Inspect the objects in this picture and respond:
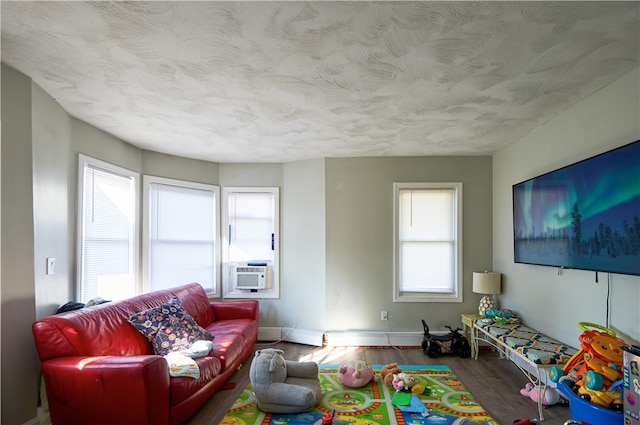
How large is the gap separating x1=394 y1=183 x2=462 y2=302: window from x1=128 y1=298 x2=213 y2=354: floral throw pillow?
8.56 ft

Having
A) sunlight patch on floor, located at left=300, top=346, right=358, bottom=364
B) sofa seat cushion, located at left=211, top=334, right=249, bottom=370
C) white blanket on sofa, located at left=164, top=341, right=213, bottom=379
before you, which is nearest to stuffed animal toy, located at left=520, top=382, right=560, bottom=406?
sunlight patch on floor, located at left=300, top=346, right=358, bottom=364

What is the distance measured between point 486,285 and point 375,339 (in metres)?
1.54

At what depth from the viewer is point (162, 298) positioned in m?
3.63

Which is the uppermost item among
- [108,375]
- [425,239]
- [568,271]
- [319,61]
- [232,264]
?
[319,61]

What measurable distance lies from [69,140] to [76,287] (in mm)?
1330

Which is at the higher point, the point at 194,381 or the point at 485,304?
the point at 485,304

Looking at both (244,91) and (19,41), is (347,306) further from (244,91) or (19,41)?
(19,41)

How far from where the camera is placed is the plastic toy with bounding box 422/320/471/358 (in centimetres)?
418

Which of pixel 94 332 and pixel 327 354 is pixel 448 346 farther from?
pixel 94 332

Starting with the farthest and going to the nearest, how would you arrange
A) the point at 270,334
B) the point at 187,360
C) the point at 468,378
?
the point at 270,334, the point at 468,378, the point at 187,360

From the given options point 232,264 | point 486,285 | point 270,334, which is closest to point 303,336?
point 270,334

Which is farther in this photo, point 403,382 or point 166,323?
point 403,382

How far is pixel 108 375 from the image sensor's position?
2207mm

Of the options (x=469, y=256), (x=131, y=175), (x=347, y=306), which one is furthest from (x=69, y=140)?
(x=469, y=256)
